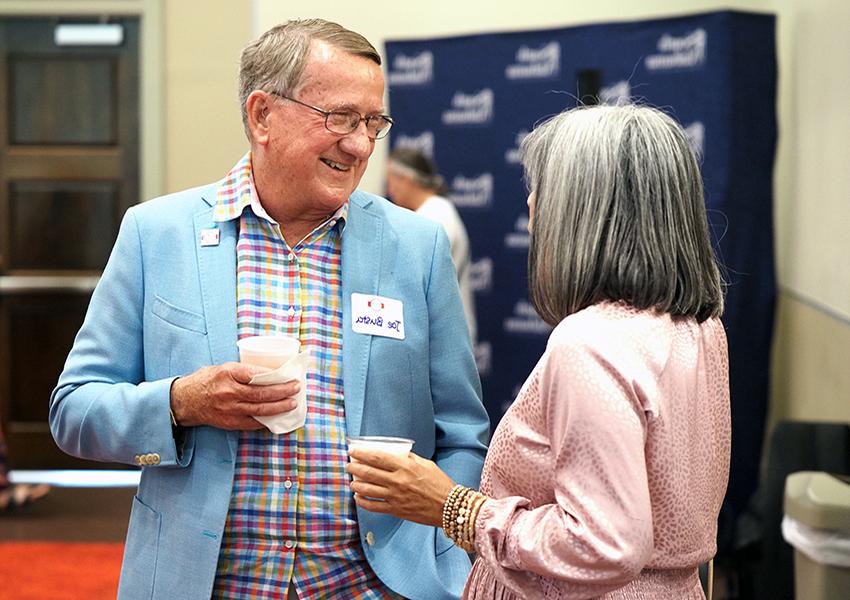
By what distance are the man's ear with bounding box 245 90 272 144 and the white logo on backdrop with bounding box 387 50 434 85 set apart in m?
4.64

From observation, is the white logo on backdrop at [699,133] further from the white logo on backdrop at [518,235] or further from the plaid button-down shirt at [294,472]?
the plaid button-down shirt at [294,472]

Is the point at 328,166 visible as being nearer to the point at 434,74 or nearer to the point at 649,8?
the point at 434,74

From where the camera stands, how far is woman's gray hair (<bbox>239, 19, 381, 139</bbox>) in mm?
1954

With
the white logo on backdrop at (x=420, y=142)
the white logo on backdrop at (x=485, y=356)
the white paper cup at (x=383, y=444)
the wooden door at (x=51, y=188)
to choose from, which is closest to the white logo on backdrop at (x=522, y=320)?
the white logo on backdrop at (x=485, y=356)

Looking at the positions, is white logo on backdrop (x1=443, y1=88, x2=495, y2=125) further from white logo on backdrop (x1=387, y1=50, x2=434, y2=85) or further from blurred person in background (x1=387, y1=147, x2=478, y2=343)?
blurred person in background (x1=387, y1=147, x2=478, y2=343)

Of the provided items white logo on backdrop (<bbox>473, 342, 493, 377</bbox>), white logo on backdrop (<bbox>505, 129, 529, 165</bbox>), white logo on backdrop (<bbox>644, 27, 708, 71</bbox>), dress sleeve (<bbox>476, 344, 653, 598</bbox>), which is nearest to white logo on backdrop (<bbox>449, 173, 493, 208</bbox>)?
white logo on backdrop (<bbox>505, 129, 529, 165</bbox>)

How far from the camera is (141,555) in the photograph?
1.92m

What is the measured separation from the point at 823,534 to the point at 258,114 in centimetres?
213

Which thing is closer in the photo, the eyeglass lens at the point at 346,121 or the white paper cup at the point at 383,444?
the white paper cup at the point at 383,444

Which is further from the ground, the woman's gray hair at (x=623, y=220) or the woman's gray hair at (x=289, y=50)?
the woman's gray hair at (x=289, y=50)

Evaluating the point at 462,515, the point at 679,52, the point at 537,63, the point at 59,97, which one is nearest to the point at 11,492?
the point at 59,97

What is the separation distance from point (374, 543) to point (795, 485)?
190 centimetres

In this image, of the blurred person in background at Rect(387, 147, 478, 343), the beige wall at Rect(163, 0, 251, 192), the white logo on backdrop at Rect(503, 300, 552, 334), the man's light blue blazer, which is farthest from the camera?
the beige wall at Rect(163, 0, 251, 192)

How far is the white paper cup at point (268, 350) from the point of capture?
5.69 ft
